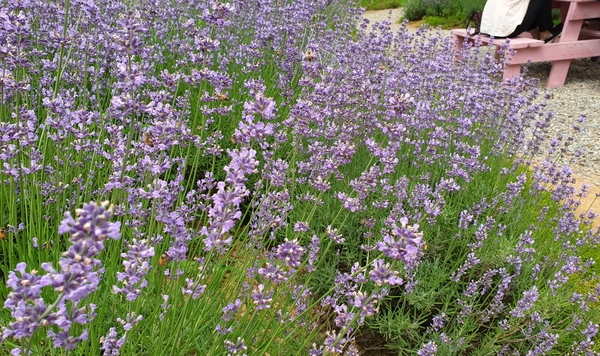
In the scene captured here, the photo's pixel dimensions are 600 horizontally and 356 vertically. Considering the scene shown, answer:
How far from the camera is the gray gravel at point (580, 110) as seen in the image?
601 centimetres

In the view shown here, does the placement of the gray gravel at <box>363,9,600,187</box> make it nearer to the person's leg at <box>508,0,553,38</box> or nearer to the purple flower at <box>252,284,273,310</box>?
the person's leg at <box>508,0,553,38</box>

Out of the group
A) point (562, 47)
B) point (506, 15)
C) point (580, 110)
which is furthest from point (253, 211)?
point (562, 47)

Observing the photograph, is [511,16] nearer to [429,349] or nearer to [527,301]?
[527,301]

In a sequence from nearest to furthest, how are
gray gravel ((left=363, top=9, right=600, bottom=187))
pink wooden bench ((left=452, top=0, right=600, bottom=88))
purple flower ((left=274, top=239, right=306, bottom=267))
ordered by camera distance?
purple flower ((left=274, top=239, right=306, bottom=267))
gray gravel ((left=363, top=9, right=600, bottom=187))
pink wooden bench ((left=452, top=0, right=600, bottom=88))

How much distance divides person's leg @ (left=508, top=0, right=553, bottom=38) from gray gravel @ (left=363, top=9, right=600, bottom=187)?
800mm

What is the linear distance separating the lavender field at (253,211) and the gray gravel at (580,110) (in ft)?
5.86

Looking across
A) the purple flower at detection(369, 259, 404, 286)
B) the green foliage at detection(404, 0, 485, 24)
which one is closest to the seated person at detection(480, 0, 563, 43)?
the green foliage at detection(404, 0, 485, 24)

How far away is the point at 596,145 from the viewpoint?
6562mm

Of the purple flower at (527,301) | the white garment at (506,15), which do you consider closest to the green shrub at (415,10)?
the white garment at (506,15)

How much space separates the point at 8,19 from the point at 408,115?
2.60 m

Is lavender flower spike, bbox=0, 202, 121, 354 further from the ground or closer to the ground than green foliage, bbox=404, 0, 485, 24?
further from the ground

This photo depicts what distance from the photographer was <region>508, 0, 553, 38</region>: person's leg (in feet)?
27.7

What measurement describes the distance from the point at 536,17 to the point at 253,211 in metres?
8.07

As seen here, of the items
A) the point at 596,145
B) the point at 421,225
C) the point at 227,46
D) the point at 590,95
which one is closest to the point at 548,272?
the point at 421,225
